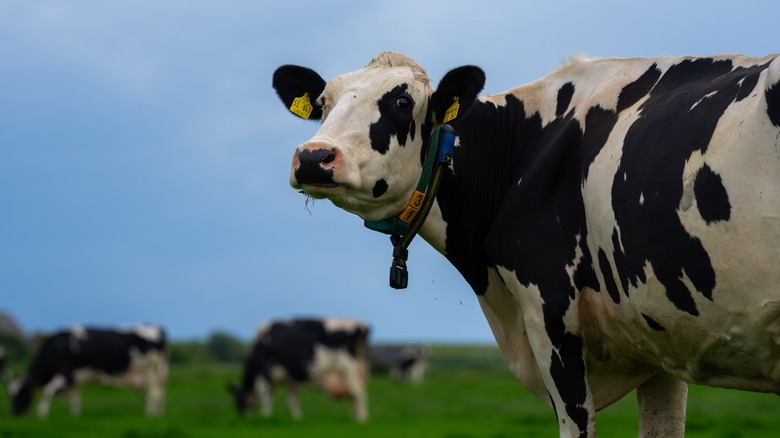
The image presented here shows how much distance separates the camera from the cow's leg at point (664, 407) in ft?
15.3

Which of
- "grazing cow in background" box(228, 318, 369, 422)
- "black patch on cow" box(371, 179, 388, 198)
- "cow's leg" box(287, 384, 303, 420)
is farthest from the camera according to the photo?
"grazing cow in background" box(228, 318, 369, 422)

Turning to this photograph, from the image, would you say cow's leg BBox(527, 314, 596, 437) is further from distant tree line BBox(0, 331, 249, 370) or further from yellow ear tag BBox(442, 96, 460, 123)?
distant tree line BBox(0, 331, 249, 370)

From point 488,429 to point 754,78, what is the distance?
13630 mm

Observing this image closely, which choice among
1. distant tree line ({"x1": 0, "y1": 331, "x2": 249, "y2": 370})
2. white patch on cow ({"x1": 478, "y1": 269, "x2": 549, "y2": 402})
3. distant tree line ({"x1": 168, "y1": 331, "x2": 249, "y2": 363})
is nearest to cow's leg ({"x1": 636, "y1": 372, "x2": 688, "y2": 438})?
white patch on cow ({"x1": 478, "y1": 269, "x2": 549, "y2": 402})

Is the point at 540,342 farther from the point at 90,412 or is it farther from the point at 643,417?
the point at 90,412

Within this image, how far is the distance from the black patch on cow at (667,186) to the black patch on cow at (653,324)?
6.1 inches

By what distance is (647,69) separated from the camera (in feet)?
14.6

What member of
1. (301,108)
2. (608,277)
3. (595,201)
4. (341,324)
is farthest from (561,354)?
(341,324)

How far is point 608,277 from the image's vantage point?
155 inches

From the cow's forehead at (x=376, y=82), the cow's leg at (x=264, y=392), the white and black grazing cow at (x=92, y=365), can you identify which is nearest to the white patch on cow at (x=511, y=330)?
the cow's forehead at (x=376, y=82)

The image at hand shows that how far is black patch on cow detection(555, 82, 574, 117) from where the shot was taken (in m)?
4.71

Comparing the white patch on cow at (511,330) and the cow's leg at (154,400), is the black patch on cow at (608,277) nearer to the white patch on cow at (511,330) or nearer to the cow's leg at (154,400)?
the white patch on cow at (511,330)

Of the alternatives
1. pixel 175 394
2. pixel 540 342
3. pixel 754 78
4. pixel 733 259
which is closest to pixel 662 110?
pixel 754 78

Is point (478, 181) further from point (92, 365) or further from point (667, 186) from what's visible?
point (92, 365)
